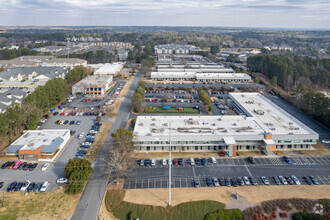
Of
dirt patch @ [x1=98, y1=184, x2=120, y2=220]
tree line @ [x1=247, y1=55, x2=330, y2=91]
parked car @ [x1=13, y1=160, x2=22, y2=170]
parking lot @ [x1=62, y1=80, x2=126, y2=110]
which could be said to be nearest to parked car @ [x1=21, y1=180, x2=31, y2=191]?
parked car @ [x1=13, y1=160, x2=22, y2=170]

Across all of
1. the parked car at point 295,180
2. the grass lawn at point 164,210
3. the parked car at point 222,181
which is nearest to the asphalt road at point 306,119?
the parked car at point 295,180

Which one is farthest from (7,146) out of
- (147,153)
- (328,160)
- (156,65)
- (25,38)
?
(25,38)

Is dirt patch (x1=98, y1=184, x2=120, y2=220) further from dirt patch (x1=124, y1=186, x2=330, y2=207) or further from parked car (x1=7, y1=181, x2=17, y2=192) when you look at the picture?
parked car (x1=7, y1=181, x2=17, y2=192)

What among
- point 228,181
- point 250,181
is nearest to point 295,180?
point 250,181

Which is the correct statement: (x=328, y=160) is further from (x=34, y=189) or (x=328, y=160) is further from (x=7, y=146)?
(x=7, y=146)

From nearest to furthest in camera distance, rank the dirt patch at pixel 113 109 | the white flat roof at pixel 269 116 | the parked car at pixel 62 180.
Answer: the parked car at pixel 62 180 → the white flat roof at pixel 269 116 → the dirt patch at pixel 113 109

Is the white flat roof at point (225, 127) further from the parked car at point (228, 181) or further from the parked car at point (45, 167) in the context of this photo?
the parked car at point (45, 167)
